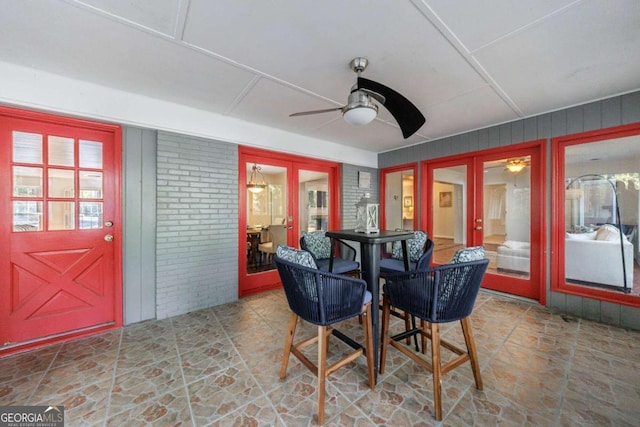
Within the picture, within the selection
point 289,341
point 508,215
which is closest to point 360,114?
point 289,341

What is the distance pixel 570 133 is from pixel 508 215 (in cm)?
124

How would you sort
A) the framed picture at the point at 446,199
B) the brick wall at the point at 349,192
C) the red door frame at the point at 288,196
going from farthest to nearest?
1. the brick wall at the point at 349,192
2. the framed picture at the point at 446,199
3. the red door frame at the point at 288,196

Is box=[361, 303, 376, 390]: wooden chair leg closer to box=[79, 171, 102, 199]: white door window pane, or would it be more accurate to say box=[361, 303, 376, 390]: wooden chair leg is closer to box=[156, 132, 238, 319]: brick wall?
box=[156, 132, 238, 319]: brick wall

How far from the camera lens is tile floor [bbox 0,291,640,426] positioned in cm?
148

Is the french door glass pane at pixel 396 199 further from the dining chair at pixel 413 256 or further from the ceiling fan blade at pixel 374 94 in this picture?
the ceiling fan blade at pixel 374 94

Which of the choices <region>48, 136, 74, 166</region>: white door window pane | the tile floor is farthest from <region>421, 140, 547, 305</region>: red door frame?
<region>48, 136, 74, 166</region>: white door window pane

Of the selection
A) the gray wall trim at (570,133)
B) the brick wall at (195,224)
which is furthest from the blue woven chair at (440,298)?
the brick wall at (195,224)

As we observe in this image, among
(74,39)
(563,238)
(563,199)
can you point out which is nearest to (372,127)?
(563,199)

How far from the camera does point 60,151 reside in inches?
95.1

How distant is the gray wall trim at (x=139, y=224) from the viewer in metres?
2.66

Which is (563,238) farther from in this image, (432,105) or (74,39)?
(74,39)

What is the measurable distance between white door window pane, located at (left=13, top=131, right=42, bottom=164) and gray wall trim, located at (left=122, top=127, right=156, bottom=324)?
25.7 inches

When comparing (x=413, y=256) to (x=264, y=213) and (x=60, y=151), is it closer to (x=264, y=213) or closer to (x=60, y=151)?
(x=264, y=213)

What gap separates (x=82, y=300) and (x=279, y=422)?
8.24 feet
